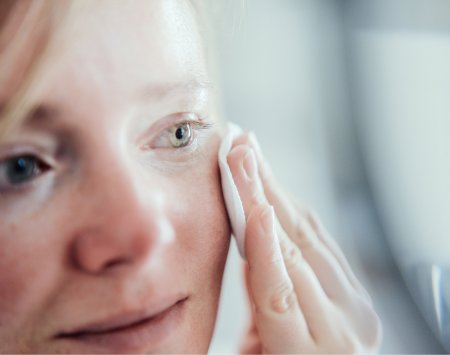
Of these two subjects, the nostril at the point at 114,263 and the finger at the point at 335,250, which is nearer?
the nostril at the point at 114,263

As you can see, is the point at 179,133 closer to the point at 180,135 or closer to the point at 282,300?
the point at 180,135

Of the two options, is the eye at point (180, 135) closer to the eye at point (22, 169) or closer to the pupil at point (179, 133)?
the pupil at point (179, 133)

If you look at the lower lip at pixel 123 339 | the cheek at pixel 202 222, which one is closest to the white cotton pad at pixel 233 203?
the cheek at pixel 202 222

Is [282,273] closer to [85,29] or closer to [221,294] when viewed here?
[221,294]

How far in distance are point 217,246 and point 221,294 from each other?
0.20 feet

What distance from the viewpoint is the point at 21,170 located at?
0.43 meters

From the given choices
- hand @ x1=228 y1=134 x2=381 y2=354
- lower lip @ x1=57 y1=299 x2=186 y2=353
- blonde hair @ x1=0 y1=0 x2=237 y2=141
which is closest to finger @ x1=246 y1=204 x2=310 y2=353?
hand @ x1=228 y1=134 x2=381 y2=354

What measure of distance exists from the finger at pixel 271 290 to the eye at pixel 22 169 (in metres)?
0.18

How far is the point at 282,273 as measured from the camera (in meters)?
0.50

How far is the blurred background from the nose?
0.14 metres

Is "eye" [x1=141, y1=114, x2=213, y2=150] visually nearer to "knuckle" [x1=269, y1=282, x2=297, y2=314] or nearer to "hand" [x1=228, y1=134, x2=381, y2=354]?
"hand" [x1=228, y1=134, x2=381, y2=354]

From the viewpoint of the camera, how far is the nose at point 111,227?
0.42 meters

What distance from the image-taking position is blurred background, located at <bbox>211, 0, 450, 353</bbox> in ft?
1.74

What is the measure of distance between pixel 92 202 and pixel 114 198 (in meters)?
0.02
